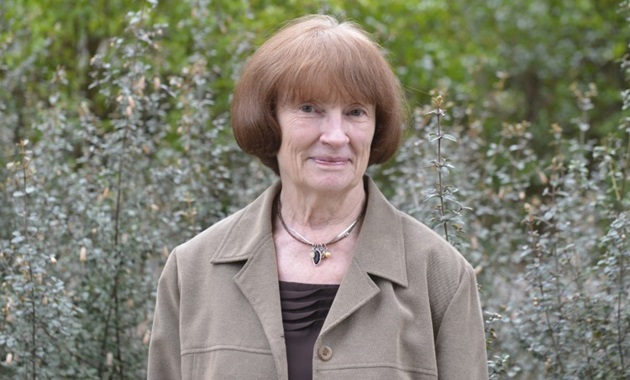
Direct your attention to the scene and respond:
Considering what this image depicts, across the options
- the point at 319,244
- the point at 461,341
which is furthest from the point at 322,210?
the point at 461,341

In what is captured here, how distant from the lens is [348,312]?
2.58 m

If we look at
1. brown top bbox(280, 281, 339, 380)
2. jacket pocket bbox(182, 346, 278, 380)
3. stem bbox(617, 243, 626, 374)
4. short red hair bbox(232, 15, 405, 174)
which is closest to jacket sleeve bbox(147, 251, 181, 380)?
jacket pocket bbox(182, 346, 278, 380)

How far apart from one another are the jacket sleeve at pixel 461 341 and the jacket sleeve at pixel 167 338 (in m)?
0.73

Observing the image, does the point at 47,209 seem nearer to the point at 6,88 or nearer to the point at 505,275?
the point at 6,88

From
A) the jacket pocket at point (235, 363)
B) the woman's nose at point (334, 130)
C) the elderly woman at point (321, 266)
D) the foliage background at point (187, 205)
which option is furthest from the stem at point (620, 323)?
the jacket pocket at point (235, 363)

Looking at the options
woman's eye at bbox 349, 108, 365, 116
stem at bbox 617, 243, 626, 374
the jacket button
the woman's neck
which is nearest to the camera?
the jacket button

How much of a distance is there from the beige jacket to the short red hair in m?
0.22

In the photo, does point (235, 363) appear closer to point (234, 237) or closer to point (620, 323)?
point (234, 237)

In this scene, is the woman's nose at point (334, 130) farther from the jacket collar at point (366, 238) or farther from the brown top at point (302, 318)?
the brown top at point (302, 318)

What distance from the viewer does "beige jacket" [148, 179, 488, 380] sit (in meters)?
2.57

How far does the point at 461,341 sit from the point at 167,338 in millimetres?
814

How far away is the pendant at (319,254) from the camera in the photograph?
2752 mm

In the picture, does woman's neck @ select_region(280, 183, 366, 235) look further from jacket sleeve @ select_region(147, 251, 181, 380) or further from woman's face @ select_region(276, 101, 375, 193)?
jacket sleeve @ select_region(147, 251, 181, 380)

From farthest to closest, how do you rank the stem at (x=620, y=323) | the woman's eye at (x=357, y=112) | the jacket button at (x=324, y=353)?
the stem at (x=620, y=323)
the woman's eye at (x=357, y=112)
the jacket button at (x=324, y=353)
